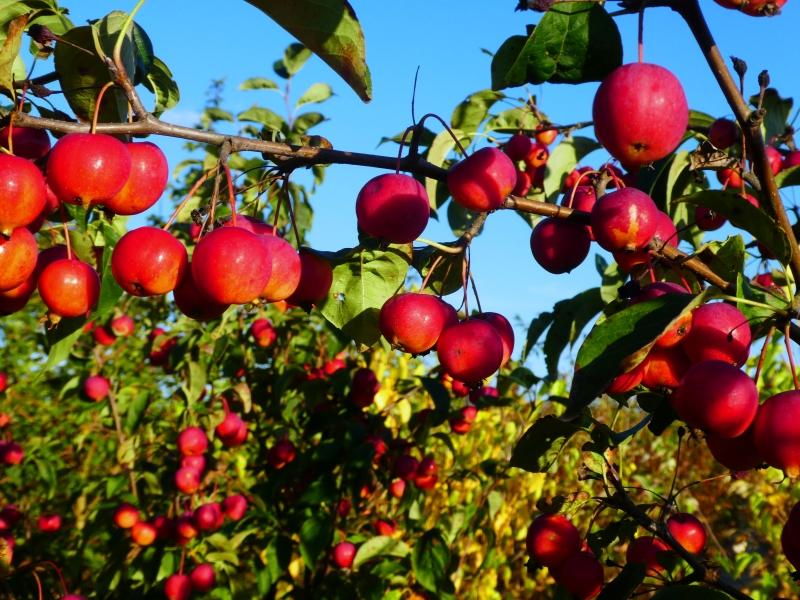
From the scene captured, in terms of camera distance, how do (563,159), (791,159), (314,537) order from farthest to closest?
1. (314,537)
2. (563,159)
3. (791,159)

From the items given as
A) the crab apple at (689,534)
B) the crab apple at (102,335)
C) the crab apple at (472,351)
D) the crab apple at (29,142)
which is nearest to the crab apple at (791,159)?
the crab apple at (689,534)

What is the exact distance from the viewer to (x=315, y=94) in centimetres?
473

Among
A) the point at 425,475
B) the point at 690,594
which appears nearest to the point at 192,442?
the point at 425,475

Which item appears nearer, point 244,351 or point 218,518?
point 218,518

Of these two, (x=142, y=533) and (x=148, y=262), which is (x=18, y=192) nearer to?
(x=148, y=262)

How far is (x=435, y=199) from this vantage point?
2545 millimetres

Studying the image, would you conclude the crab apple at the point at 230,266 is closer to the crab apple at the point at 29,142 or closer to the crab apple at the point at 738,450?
the crab apple at the point at 29,142

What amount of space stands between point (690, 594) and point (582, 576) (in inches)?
18.0

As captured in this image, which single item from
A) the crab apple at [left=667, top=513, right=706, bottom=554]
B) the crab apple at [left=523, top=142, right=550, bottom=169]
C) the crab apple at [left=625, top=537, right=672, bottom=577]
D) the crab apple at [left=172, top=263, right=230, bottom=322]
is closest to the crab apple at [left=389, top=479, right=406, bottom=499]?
the crab apple at [left=523, top=142, right=550, bottom=169]

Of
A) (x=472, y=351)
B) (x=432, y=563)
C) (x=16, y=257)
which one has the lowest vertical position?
(x=432, y=563)

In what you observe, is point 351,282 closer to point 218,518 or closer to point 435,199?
point 435,199

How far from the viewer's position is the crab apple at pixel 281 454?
4.04m

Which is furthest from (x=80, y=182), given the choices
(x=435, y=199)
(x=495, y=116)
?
(x=495, y=116)

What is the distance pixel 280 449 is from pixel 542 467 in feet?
8.95
